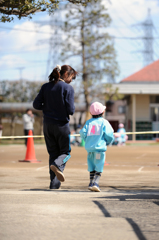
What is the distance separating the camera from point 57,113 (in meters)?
6.72

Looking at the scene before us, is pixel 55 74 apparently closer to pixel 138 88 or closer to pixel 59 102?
pixel 59 102

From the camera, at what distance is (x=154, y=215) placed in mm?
4879

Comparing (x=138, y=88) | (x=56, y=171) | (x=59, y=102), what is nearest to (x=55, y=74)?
(x=59, y=102)

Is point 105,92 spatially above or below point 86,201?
above

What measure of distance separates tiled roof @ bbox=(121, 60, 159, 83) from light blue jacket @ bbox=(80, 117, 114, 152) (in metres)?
33.4

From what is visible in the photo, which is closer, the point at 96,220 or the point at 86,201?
the point at 96,220

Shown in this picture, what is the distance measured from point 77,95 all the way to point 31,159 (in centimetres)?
2164

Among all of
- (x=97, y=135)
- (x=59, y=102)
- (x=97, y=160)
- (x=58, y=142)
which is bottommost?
(x=97, y=160)

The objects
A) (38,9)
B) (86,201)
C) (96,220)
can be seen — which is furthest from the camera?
A: (38,9)

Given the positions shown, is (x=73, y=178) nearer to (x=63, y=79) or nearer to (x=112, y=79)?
(x=63, y=79)

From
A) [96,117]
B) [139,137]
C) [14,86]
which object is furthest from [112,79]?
[14,86]

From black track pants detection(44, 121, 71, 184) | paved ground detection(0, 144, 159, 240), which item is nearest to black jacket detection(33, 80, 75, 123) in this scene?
black track pants detection(44, 121, 71, 184)

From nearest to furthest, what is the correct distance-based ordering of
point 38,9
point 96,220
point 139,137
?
point 96,220 < point 38,9 < point 139,137

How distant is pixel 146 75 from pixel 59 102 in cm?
3593
